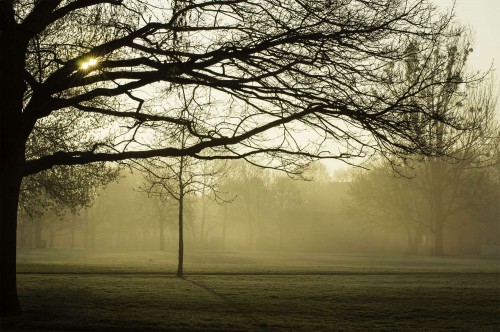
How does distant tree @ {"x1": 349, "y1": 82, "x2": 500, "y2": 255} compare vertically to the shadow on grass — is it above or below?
above

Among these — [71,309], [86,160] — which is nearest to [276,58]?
[86,160]

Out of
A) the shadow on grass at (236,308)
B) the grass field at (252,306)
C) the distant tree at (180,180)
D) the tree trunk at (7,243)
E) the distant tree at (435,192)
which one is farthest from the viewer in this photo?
the distant tree at (435,192)

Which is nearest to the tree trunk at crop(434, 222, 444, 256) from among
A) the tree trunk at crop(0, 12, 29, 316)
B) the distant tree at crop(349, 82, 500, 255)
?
the distant tree at crop(349, 82, 500, 255)

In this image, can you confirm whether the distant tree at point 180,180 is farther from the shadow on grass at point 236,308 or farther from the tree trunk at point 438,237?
the tree trunk at point 438,237

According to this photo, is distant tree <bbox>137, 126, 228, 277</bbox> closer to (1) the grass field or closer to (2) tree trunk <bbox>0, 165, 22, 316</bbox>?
(1) the grass field

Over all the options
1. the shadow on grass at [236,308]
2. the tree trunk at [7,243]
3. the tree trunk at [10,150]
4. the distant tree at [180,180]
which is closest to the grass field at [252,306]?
the shadow on grass at [236,308]

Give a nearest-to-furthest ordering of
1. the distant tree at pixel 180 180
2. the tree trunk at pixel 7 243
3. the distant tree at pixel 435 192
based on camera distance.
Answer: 1. the tree trunk at pixel 7 243
2. the distant tree at pixel 180 180
3. the distant tree at pixel 435 192

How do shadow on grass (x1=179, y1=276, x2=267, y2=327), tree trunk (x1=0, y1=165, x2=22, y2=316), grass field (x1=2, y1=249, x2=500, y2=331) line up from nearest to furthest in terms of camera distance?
tree trunk (x1=0, y1=165, x2=22, y2=316)
grass field (x1=2, y1=249, x2=500, y2=331)
shadow on grass (x1=179, y1=276, x2=267, y2=327)

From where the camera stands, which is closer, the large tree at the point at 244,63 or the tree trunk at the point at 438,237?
the large tree at the point at 244,63

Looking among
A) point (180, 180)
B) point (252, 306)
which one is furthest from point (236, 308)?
point (180, 180)

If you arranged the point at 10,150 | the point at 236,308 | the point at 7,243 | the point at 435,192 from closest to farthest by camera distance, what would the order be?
the point at 7,243 < the point at 10,150 < the point at 236,308 < the point at 435,192

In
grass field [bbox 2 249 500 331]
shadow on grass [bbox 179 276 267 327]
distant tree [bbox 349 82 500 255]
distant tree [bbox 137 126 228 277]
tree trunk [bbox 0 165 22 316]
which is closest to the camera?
tree trunk [bbox 0 165 22 316]

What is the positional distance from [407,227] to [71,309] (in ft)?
188

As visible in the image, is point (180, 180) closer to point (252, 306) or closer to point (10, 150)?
point (252, 306)
